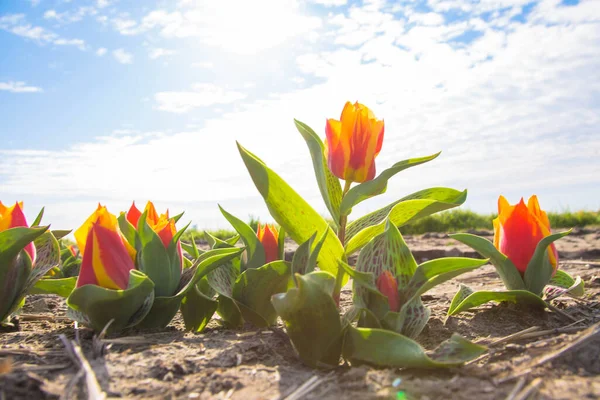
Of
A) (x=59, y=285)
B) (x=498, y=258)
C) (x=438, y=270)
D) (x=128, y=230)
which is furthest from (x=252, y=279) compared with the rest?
(x=498, y=258)

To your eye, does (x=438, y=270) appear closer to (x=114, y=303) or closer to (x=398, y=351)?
(x=398, y=351)

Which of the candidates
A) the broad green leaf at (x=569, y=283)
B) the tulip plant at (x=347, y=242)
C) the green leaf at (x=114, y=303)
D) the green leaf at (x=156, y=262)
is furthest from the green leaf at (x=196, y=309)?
the broad green leaf at (x=569, y=283)

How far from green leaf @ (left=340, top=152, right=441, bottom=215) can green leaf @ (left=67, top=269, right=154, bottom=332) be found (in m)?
0.63

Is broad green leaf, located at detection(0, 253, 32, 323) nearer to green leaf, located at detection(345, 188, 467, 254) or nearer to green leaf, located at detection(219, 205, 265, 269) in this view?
green leaf, located at detection(219, 205, 265, 269)

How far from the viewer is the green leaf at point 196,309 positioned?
182 centimetres

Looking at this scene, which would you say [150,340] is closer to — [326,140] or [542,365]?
[326,140]

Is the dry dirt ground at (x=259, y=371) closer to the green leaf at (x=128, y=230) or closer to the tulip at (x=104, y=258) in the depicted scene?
the tulip at (x=104, y=258)

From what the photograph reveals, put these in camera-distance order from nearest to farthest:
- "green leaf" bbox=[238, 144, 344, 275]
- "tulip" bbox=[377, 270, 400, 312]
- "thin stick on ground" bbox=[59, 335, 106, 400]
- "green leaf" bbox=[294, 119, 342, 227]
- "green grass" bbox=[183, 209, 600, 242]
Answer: "thin stick on ground" bbox=[59, 335, 106, 400] < "tulip" bbox=[377, 270, 400, 312] < "green leaf" bbox=[238, 144, 344, 275] < "green leaf" bbox=[294, 119, 342, 227] < "green grass" bbox=[183, 209, 600, 242]

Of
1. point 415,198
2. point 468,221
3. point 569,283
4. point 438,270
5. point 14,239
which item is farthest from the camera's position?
point 468,221

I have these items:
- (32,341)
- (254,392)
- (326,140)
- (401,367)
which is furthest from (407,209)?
(32,341)

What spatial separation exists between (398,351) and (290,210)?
0.55m

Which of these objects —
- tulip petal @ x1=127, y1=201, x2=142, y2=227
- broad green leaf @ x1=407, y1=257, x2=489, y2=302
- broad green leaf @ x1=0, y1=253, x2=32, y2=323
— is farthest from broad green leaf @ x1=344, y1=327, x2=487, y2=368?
broad green leaf @ x1=0, y1=253, x2=32, y2=323

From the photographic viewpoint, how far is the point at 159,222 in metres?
1.76

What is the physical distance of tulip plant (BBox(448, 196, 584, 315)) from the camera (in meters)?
1.94
